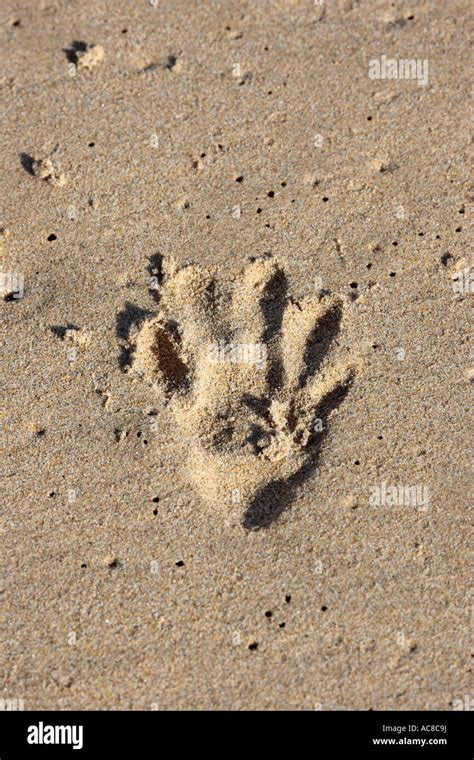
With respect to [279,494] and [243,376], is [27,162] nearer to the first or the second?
[243,376]

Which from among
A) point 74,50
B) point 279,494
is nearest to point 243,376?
point 279,494
